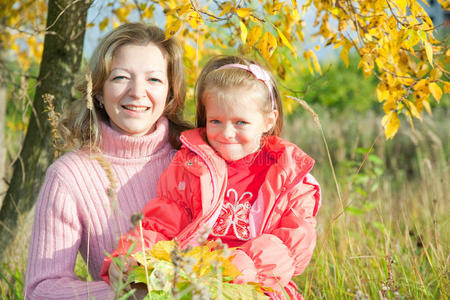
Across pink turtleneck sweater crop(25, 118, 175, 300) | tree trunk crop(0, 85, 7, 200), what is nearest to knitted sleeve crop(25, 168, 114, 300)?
pink turtleneck sweater crop(25, 118, 175, 300)

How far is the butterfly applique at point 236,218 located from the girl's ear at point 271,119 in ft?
1.17

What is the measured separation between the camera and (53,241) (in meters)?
2.14

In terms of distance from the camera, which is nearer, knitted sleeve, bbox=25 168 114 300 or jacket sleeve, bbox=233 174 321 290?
jacket sleeve, bbox=233 174 321 290

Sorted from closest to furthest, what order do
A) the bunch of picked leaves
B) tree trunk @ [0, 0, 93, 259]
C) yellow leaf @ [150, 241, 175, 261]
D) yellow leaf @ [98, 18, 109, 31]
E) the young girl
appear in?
the bunch of picked leaves, yellow leaf @ [150, 241, 175, 261], the young girl, tree trunk @ [0, 0, 93, 259], yellow leaf @ [98, 18, 109, 31]

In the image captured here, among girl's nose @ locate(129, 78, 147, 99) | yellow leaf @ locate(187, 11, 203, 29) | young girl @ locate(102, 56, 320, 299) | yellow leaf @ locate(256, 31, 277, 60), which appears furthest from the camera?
girl's nose @ locate(129, 78, 147, 99)

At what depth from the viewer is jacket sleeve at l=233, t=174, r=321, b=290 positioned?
6.07 ft

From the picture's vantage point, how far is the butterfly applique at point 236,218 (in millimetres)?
2135

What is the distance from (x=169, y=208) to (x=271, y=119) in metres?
0.68

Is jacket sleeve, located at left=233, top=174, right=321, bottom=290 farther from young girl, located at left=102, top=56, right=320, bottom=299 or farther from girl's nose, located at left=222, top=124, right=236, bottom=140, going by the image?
girl's nose, located at left=222, top=124, right=236, bottom=140

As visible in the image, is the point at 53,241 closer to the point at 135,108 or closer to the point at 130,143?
the point at 130,143

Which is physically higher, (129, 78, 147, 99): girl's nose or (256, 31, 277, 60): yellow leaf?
(256, 31, 277, 60): yellow leaf

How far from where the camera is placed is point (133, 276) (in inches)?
64.7

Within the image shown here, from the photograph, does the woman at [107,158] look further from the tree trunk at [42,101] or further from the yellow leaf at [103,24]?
the yellow leaf at [103,24]

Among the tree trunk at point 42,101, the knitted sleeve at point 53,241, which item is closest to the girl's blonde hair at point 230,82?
the knitted sleeve at point 53,241
